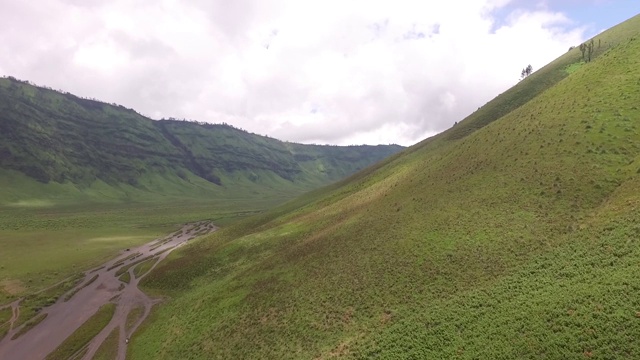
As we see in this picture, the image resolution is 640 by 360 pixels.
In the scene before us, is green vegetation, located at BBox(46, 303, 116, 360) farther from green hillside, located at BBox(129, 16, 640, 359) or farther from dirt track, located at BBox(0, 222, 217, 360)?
green hillside, located at BBox(129, 16, 640, 359)

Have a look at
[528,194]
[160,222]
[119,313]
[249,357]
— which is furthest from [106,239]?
[528,194]

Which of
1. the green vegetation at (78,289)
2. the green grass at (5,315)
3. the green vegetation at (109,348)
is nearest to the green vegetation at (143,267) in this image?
the green vegetation at (78,289)

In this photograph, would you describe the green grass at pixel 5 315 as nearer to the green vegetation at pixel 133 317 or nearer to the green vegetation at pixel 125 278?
the green vegetation at pixel 133 317

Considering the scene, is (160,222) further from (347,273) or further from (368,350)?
(368,350)

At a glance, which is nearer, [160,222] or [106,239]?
[106,239]

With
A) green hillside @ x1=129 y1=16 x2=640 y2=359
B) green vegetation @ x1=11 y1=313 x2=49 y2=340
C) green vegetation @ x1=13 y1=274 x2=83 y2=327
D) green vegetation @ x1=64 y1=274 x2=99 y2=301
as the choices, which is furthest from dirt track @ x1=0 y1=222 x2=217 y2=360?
green hillside @ x1=129 y1=16 x2=640 y2=359

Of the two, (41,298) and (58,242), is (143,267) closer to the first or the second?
(41,298)

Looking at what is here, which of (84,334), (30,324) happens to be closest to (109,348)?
(84,334)
